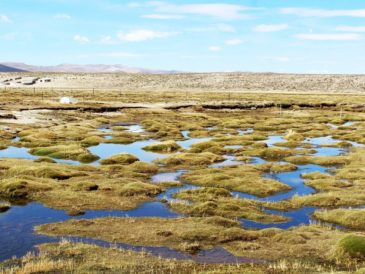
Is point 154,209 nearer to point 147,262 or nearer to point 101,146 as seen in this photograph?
point 147,262

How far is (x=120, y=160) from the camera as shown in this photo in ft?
162

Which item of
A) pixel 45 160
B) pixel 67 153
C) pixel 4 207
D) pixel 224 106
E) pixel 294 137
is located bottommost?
pixel 4 207

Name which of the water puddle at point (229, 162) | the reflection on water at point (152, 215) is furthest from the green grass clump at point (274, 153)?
the water puddle at point (229, 162)

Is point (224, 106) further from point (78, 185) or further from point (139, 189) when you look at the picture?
point (78, 185)

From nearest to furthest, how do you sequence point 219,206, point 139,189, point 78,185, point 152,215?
point 152,215
point 219,206
point 139,189
point 78,185

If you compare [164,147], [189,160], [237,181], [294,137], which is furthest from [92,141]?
[294,137]

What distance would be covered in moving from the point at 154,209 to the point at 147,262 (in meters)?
10.3

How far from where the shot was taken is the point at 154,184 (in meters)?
39.3

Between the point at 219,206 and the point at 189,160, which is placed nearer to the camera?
the point at 219,206

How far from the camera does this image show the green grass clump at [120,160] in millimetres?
48875

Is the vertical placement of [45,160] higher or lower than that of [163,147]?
lower

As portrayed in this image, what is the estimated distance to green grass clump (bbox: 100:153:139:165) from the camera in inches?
1924

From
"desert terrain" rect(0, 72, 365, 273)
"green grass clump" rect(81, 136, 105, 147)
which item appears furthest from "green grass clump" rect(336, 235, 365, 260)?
"green grass clump" rect(81, 136, 105, 147)

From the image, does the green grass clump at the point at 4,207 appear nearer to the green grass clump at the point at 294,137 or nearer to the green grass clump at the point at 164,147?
the green grass clump at the point at 164,147
